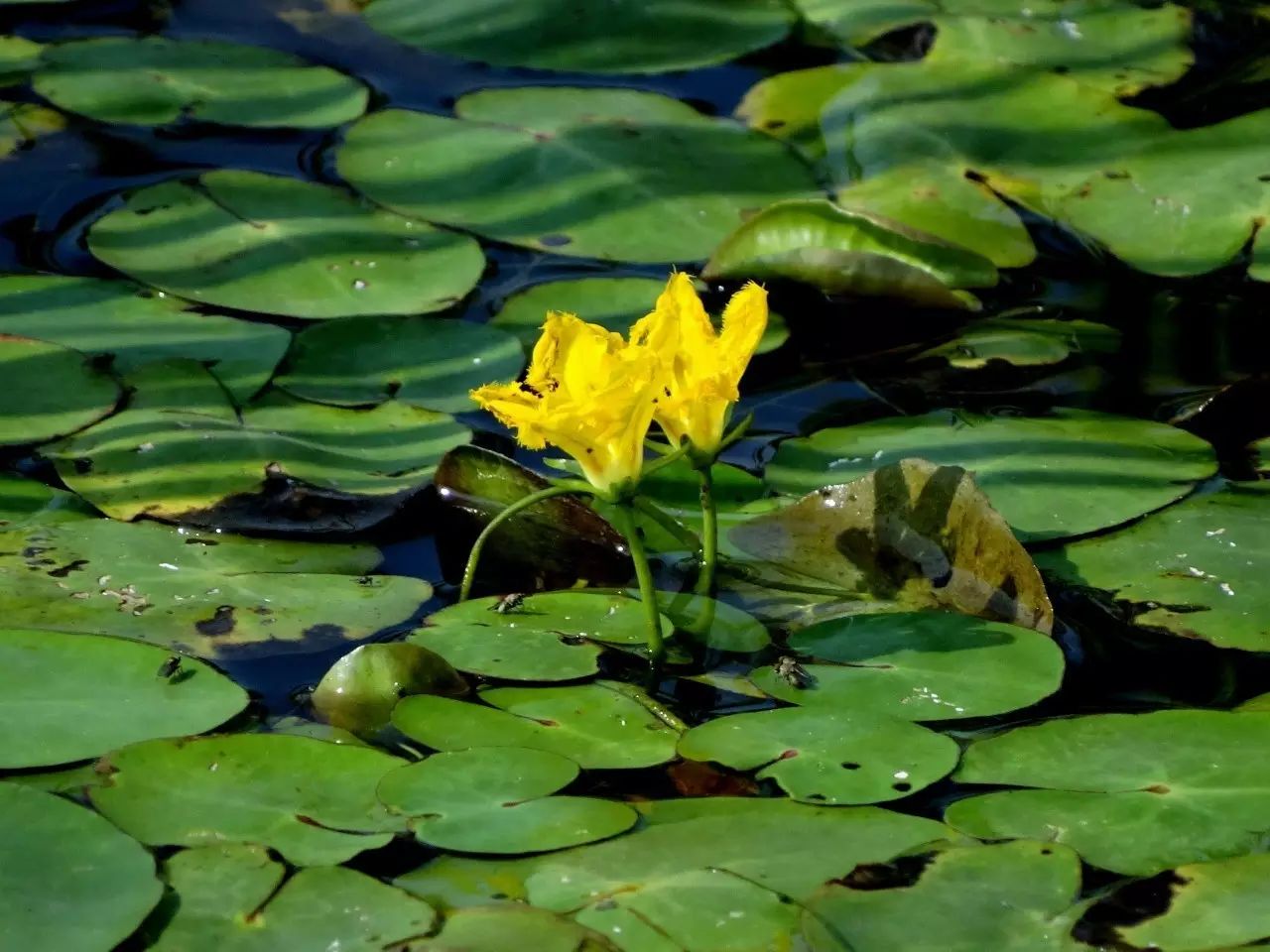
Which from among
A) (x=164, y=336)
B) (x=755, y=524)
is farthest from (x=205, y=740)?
(x=164, y=336)

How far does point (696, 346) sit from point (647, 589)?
0.30 meters

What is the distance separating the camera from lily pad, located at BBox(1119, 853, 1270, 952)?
1526 mm

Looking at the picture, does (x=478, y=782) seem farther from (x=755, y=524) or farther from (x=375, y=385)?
(x=375, y=385)

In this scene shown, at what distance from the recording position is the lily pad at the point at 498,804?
1689mm

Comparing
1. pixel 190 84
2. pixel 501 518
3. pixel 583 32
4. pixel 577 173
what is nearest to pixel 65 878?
pixel 501 518

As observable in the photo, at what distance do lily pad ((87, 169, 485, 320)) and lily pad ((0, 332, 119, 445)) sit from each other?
27cm

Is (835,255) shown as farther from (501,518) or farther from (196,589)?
(196,589)

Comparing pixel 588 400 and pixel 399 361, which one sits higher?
pixel 588 400

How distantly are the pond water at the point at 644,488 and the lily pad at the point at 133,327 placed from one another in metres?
0.01

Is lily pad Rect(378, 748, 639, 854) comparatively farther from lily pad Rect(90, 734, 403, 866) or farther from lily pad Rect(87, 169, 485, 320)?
lily pad Rect(87, 169, 485, 320)

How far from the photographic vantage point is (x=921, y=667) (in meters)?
2.01

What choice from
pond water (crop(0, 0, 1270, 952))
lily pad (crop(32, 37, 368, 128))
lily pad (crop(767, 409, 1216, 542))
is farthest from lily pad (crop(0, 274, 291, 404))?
lily pad (crop(767, 409, 1216, 542))

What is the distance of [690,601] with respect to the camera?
2.18 metres

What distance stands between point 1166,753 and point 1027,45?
86.2 inches
